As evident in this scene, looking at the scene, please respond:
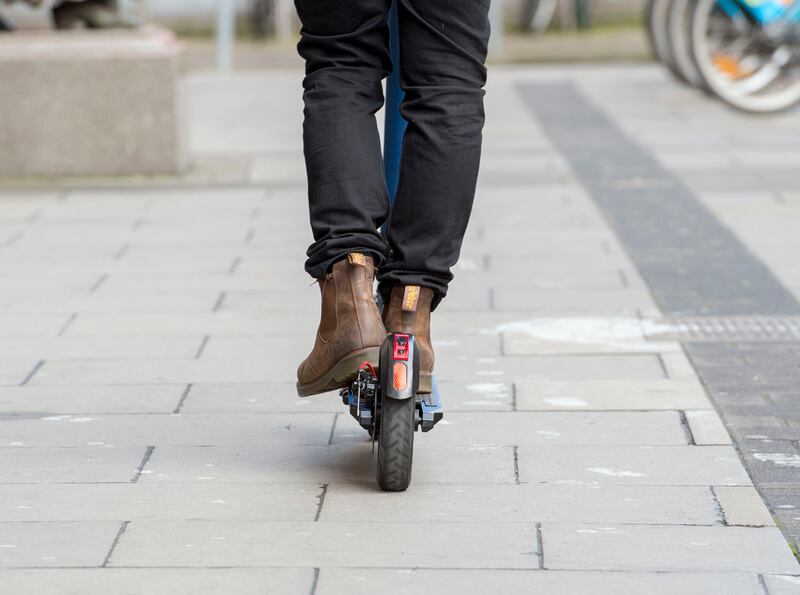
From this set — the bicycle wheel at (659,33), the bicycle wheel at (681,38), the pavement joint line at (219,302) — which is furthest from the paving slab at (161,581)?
the bicycle wheel at (659,33)

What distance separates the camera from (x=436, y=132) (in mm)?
2826

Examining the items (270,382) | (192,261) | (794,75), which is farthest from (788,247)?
(794,75)

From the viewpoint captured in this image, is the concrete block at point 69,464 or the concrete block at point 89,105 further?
the concrete block at point 89,105

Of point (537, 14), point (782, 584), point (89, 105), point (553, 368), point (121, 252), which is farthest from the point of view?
point (537, 14)

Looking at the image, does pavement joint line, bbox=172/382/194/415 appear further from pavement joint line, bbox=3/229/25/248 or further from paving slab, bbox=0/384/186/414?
pavement joint line, bbox=3/229/25/248

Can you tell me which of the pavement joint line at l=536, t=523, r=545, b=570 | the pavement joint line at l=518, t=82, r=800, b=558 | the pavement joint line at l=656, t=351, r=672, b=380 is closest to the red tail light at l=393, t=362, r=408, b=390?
the pavement joint line at l=536, t=523, r=545, b=570

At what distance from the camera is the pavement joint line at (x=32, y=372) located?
12.3 feet

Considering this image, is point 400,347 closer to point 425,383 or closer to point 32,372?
point 425,383

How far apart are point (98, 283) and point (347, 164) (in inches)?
88.4

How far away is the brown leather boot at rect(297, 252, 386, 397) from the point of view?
9.34 feet

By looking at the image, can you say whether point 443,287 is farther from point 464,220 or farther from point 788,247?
point 788,247

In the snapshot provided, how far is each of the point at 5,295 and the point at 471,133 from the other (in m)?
2.35

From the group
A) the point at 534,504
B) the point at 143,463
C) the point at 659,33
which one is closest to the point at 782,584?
the point at 534,504

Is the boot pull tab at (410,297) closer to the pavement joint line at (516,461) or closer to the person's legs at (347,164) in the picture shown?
the person's legs at (347,164)
